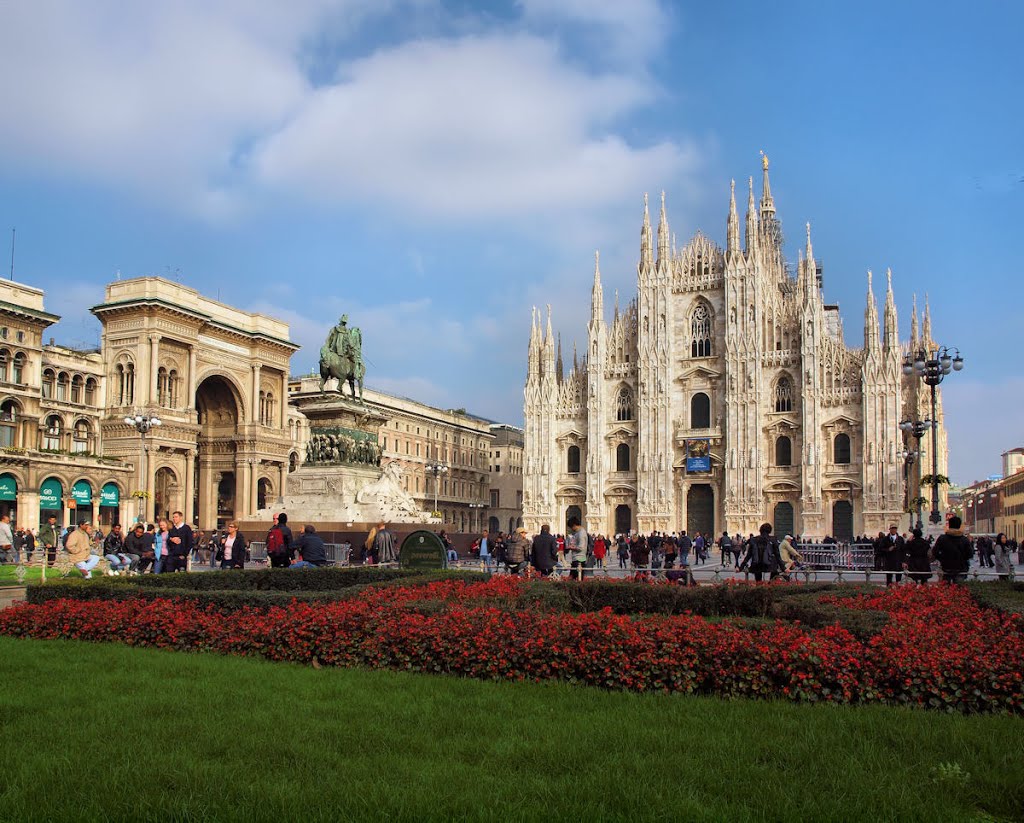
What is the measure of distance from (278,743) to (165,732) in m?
0.87

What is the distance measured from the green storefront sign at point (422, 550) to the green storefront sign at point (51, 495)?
126 ft

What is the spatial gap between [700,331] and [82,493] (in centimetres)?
3797

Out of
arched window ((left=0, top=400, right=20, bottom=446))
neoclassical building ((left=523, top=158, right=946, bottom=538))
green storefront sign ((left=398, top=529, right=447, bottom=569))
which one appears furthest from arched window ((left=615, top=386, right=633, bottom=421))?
green storefront sign ((left=398, top=529, right=447, bottom=569))

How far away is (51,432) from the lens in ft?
176

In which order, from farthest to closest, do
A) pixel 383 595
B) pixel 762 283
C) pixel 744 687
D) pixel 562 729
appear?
pixel 762 283, pixel 383 595, pixel 744 687, pixel 562 729

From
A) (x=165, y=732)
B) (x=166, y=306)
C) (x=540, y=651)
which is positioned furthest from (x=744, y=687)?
(x=166, y=306)

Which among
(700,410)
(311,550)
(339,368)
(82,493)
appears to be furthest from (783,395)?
(311,550)

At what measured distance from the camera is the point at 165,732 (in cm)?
620

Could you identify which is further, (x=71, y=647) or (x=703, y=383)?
(x=703, y=383)

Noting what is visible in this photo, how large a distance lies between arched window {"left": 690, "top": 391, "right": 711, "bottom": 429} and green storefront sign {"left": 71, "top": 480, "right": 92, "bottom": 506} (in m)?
35.7

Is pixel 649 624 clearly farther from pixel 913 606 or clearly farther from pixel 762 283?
pixel 762 283

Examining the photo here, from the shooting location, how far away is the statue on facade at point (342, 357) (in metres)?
26.6

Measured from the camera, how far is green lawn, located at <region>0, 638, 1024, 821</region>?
4.75m

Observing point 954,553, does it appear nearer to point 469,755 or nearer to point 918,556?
point 918,556
